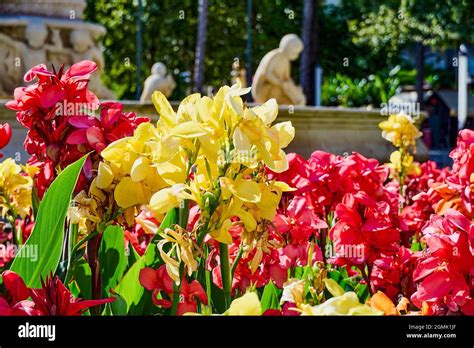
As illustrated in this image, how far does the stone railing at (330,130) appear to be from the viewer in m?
8.88

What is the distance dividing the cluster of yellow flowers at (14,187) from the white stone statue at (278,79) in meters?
10.8

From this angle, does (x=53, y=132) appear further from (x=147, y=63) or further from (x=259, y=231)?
(x=147, y=63)

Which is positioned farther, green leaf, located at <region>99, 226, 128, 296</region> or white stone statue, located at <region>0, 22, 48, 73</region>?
white stone statue, located at <region>0, 22, 48, 73</region>

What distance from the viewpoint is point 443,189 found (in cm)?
219

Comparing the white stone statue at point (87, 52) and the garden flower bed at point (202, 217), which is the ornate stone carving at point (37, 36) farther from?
the garden flower bed at point (202, 217)

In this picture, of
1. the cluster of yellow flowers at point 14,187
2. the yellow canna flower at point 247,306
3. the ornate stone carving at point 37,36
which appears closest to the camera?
the yellow canna flower at point 247,306

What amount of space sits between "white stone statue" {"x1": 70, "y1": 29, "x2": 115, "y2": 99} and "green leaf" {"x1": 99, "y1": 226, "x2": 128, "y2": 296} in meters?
11.0

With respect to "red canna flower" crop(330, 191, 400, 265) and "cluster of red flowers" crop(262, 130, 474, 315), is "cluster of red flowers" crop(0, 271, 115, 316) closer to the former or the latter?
"cluster of red flowers" crop(262, 130, 474, 315)

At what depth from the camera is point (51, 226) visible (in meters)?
1.71

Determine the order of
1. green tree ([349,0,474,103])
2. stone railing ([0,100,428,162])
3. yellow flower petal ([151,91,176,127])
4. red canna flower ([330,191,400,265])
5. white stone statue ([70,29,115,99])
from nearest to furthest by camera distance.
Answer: yellow flower petal ([151,91,176,127]), red canna flower ([330,191,400,265]), stone railing ([0,100,428,162]), white stone statue ([70,29,115,99]), green tree ([349,0,474,103])

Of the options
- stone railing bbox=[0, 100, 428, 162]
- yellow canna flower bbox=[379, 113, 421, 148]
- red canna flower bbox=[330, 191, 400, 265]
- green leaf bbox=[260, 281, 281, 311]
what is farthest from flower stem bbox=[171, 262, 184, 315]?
stone railing bbox=[0, 100, 428, 162]

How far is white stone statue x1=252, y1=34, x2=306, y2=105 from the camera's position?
13.6 m

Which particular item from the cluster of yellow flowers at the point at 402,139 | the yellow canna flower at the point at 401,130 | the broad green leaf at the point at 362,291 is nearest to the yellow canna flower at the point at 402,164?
the cluster of yellow flowers at the point at 402,139
